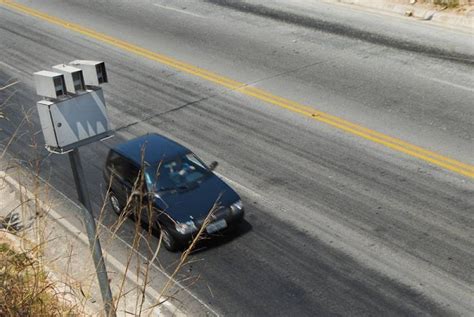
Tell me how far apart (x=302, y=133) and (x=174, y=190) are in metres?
4.50

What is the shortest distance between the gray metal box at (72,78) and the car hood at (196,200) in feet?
17.8

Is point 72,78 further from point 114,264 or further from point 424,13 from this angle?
point 424,13

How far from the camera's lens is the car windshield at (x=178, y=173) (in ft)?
42.6

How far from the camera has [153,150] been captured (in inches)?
539

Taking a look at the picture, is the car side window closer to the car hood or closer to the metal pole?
the car hood

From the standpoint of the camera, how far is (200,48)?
22.1 m

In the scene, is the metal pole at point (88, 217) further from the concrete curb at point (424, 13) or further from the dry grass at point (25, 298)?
the concrete curb at point (424, 13)

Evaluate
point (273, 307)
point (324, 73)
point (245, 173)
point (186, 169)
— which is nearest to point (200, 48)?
point (324, 73)

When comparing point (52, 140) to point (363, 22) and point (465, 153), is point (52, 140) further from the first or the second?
point (363, 22)

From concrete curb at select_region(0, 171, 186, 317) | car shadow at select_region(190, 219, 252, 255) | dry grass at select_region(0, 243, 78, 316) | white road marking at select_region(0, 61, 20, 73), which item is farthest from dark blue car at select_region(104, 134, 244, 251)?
white road marking at select_region(0, 61, 20, 73)

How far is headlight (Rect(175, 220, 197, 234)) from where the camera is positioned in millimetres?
12172

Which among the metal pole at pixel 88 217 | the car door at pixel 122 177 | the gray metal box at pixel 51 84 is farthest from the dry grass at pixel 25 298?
the car door at pixel 122 177

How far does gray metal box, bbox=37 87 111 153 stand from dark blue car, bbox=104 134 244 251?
435 centimetres

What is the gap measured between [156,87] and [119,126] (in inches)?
96.3
